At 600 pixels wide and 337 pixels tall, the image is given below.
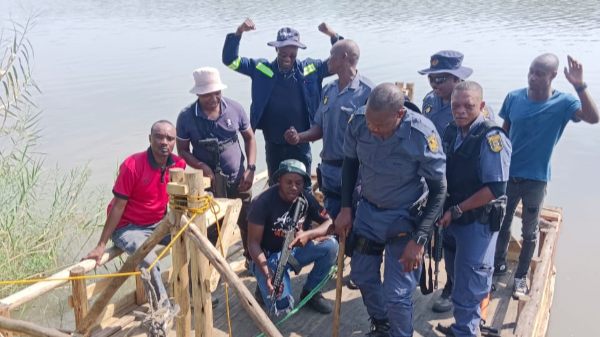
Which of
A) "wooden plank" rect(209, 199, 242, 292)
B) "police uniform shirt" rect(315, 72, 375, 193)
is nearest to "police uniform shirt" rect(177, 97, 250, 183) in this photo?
"police uniform shirt" rect(315, 72, 375, 193)

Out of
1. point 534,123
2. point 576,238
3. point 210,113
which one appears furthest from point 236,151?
point 576,238

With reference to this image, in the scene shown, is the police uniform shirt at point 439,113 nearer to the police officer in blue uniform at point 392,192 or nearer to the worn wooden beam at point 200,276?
the police officer in blue uniform at point 392,192

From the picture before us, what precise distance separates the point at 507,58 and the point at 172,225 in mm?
15698

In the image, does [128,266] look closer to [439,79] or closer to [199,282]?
[199,282]

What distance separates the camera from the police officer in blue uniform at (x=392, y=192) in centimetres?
330

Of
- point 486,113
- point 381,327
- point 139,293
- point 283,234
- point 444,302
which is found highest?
point 486,113

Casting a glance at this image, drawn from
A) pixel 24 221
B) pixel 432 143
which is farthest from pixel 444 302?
pixel 24 221

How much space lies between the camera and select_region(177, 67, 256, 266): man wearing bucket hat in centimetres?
451

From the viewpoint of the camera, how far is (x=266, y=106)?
525 centimetres

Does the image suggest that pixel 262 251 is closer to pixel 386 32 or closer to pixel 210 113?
pixel 210 113

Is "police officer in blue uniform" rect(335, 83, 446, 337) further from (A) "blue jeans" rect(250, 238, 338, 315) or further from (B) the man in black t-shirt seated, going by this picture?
(A) "blue jeans" rect(250, 238, 338, 315)

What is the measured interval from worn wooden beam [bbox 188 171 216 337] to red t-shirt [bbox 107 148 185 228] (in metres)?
1.24

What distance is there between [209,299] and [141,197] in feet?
4.26

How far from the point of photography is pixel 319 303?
4.41 metres
